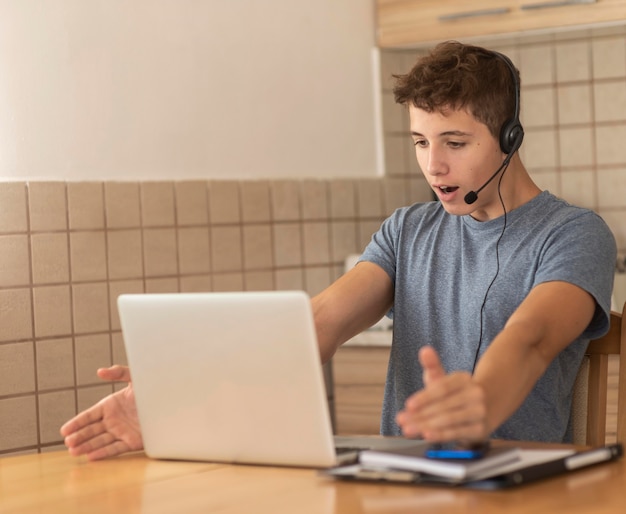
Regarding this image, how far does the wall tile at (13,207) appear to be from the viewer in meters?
2.51

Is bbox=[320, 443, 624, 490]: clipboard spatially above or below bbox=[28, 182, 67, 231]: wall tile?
below

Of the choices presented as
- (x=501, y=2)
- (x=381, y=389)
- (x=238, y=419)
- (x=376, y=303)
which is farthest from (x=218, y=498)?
(x=501, y=2)

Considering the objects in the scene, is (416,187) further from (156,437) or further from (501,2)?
(156,437)

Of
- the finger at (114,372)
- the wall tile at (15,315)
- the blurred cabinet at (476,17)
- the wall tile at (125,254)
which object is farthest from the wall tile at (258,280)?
the finger at (114,372)

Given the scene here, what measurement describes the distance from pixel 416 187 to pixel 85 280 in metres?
1.30

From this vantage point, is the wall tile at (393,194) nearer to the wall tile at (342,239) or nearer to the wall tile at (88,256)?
the wall tile at (342,239)

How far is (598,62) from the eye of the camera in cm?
325

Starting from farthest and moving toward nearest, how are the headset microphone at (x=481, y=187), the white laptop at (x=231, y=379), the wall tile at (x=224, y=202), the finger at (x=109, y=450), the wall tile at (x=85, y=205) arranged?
the wall tile at (x=224, y=202) < the wall tile at (x=85, y=205) < the headset microphone at (x=481, y=187) < the finger at (x=109, y=450) < the white laptop at (x=231, y=379)

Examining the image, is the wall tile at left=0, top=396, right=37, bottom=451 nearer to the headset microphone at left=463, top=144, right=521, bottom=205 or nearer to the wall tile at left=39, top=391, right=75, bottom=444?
the wall tile at left=39, top=391, right=75, bottom=444

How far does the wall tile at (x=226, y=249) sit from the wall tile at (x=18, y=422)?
65 centimetres

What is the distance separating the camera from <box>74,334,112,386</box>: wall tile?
A: 8.77 ft

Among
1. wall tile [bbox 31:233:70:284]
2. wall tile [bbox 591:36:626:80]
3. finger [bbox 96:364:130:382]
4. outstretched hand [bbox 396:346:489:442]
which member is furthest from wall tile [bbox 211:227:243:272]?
outstretched hand [bbox 396:346:489:442]

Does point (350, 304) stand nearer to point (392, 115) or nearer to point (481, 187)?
point (481, 187)

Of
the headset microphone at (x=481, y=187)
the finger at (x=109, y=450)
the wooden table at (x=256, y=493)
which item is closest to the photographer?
the wooden table at (x=256, y=493)
